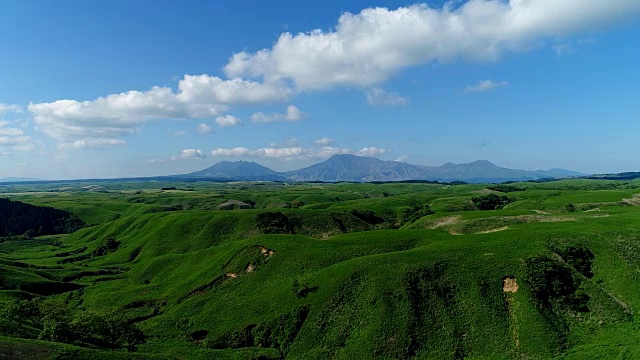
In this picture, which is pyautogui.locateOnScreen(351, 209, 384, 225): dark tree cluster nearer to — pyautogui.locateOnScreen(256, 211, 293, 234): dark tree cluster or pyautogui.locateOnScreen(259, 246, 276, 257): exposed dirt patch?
pyautogui.locateOnScreen(256, 211, 293, 234): dark tree cluster

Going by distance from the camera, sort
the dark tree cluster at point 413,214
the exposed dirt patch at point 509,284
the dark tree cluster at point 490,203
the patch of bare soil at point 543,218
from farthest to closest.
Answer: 1. the dark tree cluster at point 490,203
2. the dark tree cluster at point 413,214
3. the patch of bare soil at point 543,218
4. the exposed dirt patch at point 509,284

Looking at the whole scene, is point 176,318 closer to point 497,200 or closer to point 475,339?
point 475,339

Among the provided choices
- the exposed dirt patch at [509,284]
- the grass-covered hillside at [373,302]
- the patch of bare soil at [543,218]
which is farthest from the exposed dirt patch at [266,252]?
the patch of bare soil at [543,218]

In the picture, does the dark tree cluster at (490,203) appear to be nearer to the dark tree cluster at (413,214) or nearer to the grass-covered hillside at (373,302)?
the dark tree cluster at (413,214)

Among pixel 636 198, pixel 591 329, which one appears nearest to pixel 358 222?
pixel 591 329

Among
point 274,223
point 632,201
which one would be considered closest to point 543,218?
point 632,201

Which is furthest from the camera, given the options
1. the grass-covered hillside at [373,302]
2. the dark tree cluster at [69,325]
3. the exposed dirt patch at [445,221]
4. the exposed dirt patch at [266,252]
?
the exposed dirt patch at [445,221]
